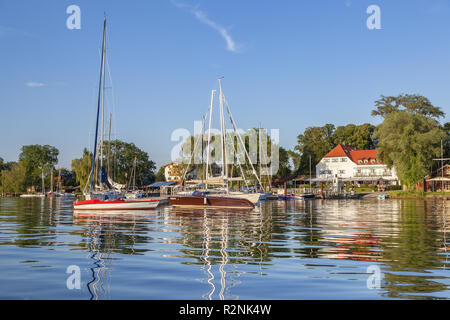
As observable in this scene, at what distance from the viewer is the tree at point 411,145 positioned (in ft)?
263

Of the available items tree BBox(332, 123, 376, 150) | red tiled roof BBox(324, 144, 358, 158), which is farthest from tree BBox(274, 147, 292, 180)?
tree BBox(332, 123, 376, 150)

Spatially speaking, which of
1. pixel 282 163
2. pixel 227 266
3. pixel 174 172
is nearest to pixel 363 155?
pixel 282 163

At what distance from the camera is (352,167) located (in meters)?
114

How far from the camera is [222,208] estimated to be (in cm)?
4609

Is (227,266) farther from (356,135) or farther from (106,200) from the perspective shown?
(356,135)

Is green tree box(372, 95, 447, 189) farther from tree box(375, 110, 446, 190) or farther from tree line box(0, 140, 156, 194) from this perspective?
tree line box(0, 140, 156, 194)

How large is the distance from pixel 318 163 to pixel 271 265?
360 ft

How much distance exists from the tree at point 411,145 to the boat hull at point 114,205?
55869 mm

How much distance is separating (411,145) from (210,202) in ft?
165

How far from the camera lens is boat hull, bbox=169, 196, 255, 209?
147 ft

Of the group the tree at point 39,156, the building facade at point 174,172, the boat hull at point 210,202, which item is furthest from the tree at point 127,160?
the boat hull at point 210,202
